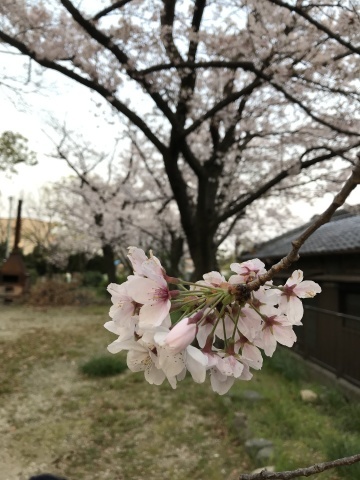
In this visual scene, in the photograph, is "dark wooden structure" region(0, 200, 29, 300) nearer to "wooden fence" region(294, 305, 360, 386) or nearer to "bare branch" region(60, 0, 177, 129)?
"wooden fence" region(294, 305, 360, 386)

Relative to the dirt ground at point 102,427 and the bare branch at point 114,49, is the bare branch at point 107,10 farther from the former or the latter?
the dirt ground at point 102,427

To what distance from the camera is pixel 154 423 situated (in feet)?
16.8

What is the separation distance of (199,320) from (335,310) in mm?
7622

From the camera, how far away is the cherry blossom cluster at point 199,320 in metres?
0.65

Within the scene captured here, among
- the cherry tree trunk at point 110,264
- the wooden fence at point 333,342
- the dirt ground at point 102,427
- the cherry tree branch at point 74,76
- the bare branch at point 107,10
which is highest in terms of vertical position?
the bare branch at point 107,10

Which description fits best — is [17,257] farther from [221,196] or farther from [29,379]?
[29,379]

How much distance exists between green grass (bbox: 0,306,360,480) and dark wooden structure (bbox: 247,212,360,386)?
50 centimetres

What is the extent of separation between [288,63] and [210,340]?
601 centimetres

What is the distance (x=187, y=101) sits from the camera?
275 inches

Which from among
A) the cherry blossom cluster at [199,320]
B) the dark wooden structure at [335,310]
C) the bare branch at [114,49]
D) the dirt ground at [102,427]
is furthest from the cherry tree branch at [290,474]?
the dark wooden structure at [335,310]

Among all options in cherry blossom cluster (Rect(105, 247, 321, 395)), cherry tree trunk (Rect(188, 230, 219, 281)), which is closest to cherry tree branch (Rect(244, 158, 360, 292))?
cherry blossom cluster (Rect(105, 247, 321, 395))

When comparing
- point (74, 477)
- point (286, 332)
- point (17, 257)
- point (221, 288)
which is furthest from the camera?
point (17, 257)

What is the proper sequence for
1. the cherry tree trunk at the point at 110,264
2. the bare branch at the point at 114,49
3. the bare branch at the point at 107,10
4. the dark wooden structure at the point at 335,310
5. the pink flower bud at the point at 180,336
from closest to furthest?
the pink flower bud at the point at 180,336 < the bare branch at the point at 114,49 < the bare branch at the point at 107,10 < the dark wooden structure at the point at 335,310 < the cherry tree trunk at the point at 110,264

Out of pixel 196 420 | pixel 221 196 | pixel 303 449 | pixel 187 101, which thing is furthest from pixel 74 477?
pixel 221 196
